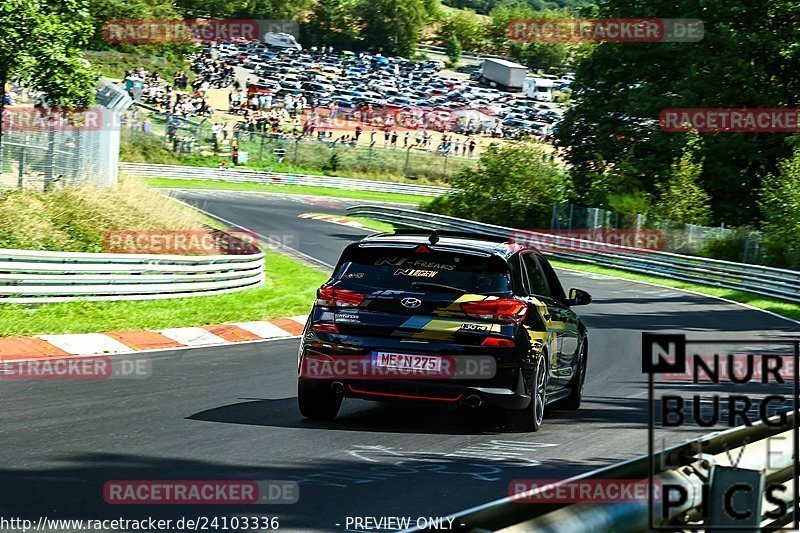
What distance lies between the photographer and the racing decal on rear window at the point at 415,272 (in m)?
9.93

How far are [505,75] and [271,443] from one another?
11575cm

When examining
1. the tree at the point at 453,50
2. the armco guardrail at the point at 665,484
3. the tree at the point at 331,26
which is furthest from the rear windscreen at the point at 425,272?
the tree at the point at 453,50

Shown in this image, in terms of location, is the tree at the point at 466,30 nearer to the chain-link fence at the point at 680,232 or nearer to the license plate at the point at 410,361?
the chain-link fence at the point at 680,232

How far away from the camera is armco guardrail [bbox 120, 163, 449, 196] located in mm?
58344

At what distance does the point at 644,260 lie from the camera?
40.2m

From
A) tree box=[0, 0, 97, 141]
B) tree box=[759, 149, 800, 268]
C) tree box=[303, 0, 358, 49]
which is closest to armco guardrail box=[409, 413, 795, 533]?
tree box=[0, 0, 97, 141]

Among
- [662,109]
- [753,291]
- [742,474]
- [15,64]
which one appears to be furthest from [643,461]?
[662,109]

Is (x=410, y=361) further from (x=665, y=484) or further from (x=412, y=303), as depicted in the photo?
(x=665, y=484)

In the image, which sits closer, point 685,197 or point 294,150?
point 685,197

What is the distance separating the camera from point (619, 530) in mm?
4500

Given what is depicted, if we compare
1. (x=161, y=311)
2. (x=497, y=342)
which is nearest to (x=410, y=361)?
(x=497, y=342)

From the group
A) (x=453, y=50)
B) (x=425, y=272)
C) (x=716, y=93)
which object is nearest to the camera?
(x=425, y=272)

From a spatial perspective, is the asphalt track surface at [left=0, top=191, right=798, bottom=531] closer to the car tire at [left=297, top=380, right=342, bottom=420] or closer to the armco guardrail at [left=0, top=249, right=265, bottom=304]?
the car tire at [left=297, top=380, right=342, bottom=420]

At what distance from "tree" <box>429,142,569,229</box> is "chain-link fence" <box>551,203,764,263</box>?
71.4 inches
